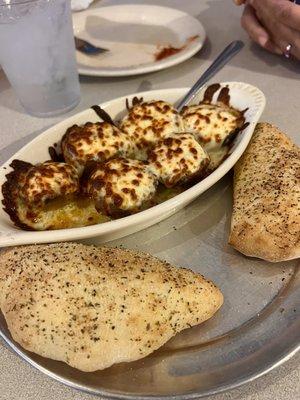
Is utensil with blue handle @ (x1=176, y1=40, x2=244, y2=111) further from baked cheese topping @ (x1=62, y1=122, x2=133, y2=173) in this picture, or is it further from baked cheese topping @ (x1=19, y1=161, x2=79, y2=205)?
baked cheese topping @ (x1=19, y1=161, x2=79, y2=205)

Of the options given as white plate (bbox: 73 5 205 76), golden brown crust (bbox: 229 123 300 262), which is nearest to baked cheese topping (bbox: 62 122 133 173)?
golden brown crust (bbox: 229 123 300 262)

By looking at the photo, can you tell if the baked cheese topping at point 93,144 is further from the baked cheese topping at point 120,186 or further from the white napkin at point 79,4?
the white napkin at point 79,4

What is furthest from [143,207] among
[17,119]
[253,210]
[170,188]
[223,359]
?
[17,119]

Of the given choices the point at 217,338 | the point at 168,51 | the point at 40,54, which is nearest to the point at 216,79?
the point at 168,51

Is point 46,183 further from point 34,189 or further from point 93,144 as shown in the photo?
point 93,144

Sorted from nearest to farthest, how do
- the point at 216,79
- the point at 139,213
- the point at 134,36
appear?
the point at 139,213, the point at 216,79, the point at 134,36

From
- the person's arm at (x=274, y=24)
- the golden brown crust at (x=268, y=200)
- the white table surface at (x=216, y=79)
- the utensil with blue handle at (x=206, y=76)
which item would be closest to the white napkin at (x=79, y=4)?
the white table surface at (x=216, y=79)

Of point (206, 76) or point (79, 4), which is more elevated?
point (206, 76)
